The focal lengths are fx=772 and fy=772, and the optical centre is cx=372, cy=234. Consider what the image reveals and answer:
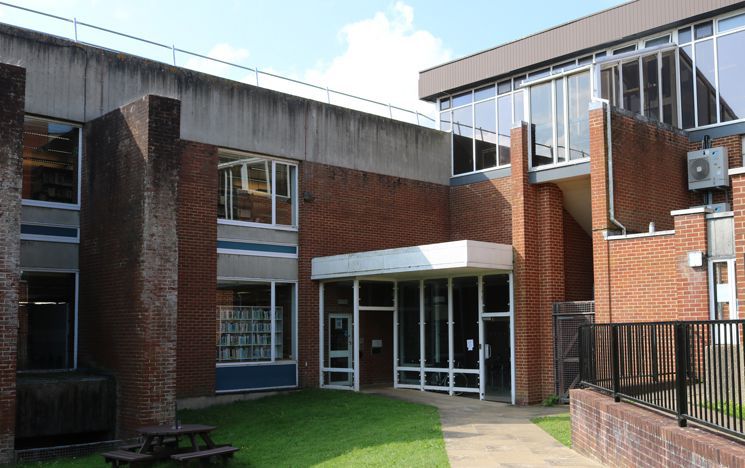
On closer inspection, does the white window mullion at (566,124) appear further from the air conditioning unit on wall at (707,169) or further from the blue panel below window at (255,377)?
the blue panel below window at (255,377)

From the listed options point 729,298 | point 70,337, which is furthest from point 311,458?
point 729,298

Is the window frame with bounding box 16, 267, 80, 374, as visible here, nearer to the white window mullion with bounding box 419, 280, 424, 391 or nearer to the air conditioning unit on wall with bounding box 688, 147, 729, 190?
the white window mullion with bounding box 419, 280, 424, 391

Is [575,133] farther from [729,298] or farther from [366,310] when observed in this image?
[366,310]

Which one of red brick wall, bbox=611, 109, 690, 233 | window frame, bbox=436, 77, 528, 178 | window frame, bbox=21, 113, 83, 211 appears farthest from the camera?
window frame, bbox=436, 77, 528, 178

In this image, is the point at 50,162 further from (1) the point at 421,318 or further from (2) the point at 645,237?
(2) the point at 645,237

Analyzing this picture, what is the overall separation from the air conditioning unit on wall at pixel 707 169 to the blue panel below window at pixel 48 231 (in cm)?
1360

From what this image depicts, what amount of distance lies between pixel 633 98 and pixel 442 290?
6.53m

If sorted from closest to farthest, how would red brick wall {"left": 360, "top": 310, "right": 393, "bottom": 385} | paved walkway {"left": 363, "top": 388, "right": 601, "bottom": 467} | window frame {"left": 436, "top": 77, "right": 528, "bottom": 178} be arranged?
paved walkway {"left": 363, "top": 388, "right": 601, "bottom": 467} < red brick wall {"left": 360, "top": 310, "right": 393, "bottom": 385} < window frame {"left": 436, "top": 77, "right": 528, "bottom": 178}

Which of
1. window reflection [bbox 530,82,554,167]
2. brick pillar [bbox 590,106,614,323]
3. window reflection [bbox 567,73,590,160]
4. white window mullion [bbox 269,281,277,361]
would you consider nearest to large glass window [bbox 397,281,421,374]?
white window mullion [bbox 269,281,277,361]

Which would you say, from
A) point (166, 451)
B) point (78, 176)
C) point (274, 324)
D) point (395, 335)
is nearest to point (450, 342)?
point (395, 335)

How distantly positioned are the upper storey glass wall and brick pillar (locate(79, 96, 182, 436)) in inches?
345

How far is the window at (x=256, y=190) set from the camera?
1794 centimetres

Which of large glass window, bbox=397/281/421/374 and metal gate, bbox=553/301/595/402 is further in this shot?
large glass window, bbox=397/281/421/374

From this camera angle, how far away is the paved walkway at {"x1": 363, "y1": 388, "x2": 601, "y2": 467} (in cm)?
997
